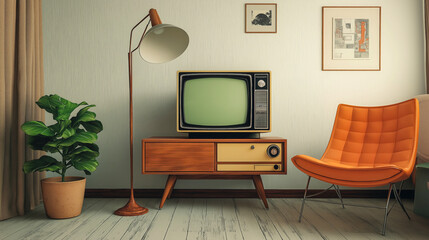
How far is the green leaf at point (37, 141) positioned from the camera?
1888mm

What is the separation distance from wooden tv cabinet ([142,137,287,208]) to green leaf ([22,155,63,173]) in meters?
0.53

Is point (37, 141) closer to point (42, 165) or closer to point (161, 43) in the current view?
point (42, 165)

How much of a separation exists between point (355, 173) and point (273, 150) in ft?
1.83

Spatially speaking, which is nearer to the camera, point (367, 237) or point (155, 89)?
point (367, 237)

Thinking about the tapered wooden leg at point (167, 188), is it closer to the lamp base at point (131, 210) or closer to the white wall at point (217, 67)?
the lamp base at point (131, 210)

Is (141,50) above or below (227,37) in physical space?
below

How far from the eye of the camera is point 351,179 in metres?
1.66

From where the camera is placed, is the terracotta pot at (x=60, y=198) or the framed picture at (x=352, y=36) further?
the framed picture at (x=352, y=36)

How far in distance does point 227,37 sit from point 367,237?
1.70m

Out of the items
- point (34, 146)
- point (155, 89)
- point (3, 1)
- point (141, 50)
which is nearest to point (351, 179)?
point (141, 50)

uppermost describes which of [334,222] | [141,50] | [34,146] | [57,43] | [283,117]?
[57,43]

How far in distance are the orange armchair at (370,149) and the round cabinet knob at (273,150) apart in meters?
0.18

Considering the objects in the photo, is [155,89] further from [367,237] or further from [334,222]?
[367,237]

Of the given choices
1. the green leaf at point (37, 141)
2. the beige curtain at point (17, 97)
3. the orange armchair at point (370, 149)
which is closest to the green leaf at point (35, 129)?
the green leaf at point (37, 141)
